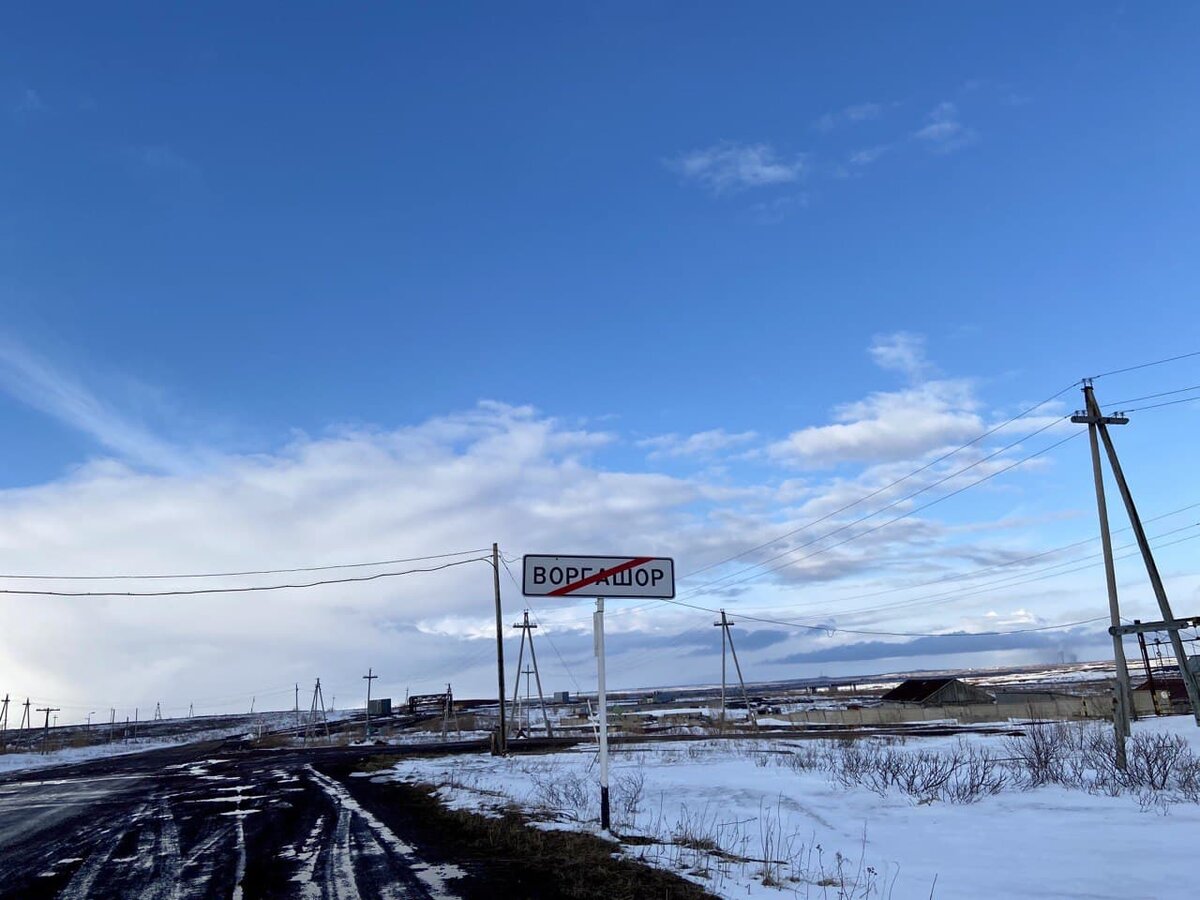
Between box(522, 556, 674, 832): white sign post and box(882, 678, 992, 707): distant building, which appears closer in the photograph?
box(522, 556, 674, 832): white sign post

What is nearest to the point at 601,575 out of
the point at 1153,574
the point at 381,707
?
the point at 1153,574

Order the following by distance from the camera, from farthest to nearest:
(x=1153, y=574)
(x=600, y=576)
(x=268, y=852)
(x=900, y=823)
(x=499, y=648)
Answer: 1. (x=499, y=648)
2. (x=1153, y=574)
3. (x=900, y=823)
4. (x=600, y=576)
5. (x=268, y=852)

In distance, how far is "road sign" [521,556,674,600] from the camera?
30.5 ft

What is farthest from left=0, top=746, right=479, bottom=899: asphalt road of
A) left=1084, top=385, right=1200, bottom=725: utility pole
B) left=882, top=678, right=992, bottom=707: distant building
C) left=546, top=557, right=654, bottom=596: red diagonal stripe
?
left=882, top=678, right=992, bottom=707: distant building

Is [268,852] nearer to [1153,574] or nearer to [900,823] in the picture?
[900,823]

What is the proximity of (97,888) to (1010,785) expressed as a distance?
13683mm

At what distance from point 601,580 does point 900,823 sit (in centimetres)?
540

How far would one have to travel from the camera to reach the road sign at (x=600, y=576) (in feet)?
30.5

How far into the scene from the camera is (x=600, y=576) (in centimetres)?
948

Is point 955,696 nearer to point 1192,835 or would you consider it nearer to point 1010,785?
point 1010,785

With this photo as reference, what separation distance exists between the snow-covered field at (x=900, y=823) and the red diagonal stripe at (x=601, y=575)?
2.92m

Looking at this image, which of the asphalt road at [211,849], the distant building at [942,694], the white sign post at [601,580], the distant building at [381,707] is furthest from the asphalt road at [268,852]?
the distant building at [381,707]

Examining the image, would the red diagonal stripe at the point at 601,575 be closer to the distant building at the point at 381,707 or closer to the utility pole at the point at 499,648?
the utility pole at the point at 499,648

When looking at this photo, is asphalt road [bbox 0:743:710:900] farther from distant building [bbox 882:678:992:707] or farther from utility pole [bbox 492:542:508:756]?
distant building [bbox 882:678:992:707]
